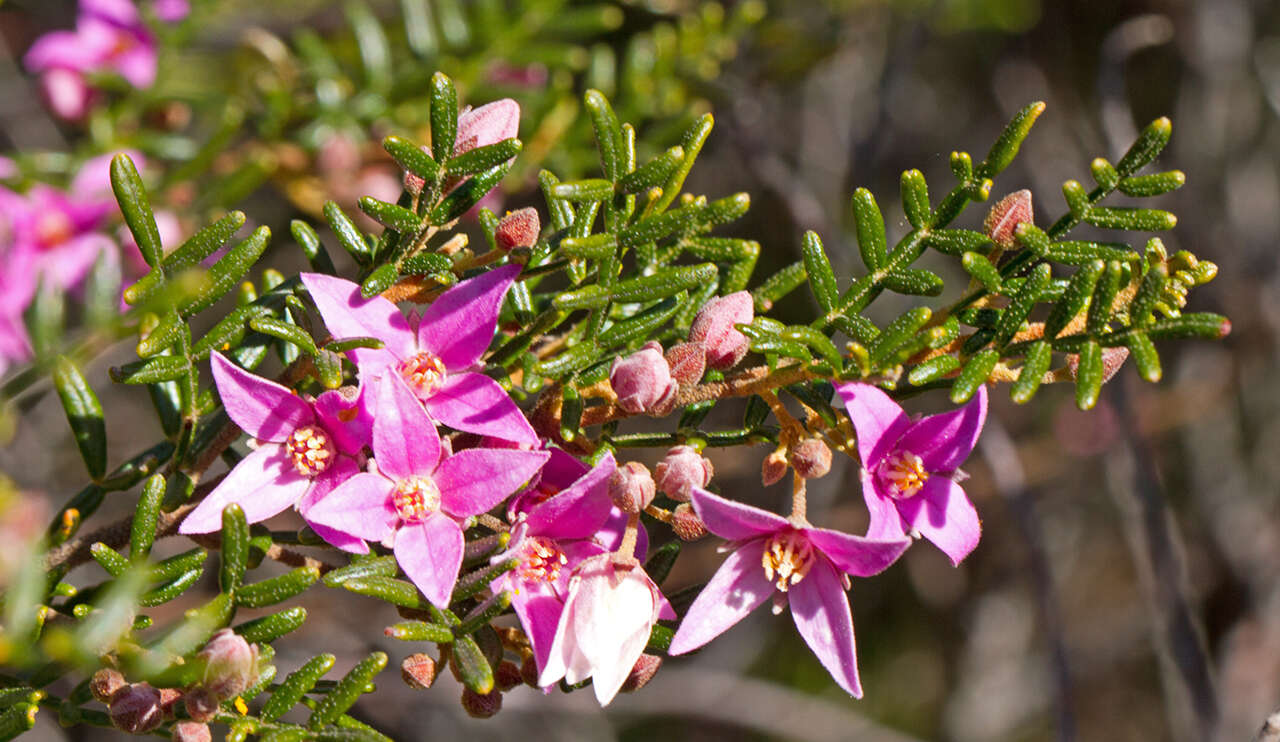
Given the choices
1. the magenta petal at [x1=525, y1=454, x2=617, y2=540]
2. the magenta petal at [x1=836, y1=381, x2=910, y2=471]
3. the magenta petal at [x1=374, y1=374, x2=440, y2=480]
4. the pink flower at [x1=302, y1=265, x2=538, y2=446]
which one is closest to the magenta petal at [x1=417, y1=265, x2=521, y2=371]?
the pink flower at [x1=302, y1=265, x2=538, y2=446]

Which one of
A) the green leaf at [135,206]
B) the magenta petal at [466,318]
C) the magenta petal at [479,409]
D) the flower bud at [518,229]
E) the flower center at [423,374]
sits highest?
the green leaf at [135,206]

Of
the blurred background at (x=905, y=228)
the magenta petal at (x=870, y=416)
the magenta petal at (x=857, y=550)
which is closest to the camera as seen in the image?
the magenta petal at (x=857, y=550)

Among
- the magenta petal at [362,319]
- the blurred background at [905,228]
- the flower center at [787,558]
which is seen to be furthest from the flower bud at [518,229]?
the blurred background at [905,228]

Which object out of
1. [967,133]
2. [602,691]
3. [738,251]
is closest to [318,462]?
[602,691]

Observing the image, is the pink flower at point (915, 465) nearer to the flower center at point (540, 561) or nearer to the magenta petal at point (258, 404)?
the flower center at point (540, 561)

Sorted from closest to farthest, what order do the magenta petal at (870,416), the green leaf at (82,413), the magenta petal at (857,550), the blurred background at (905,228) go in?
the magenta petal at (857,550), the magenta petal at (870,416), the green leaf at (82,413), the blurred background at (905,228)

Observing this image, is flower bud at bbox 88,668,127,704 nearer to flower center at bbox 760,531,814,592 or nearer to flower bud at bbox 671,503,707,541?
flower bud at bbox 671,503,707,541

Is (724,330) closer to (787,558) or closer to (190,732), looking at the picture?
(787,558)
